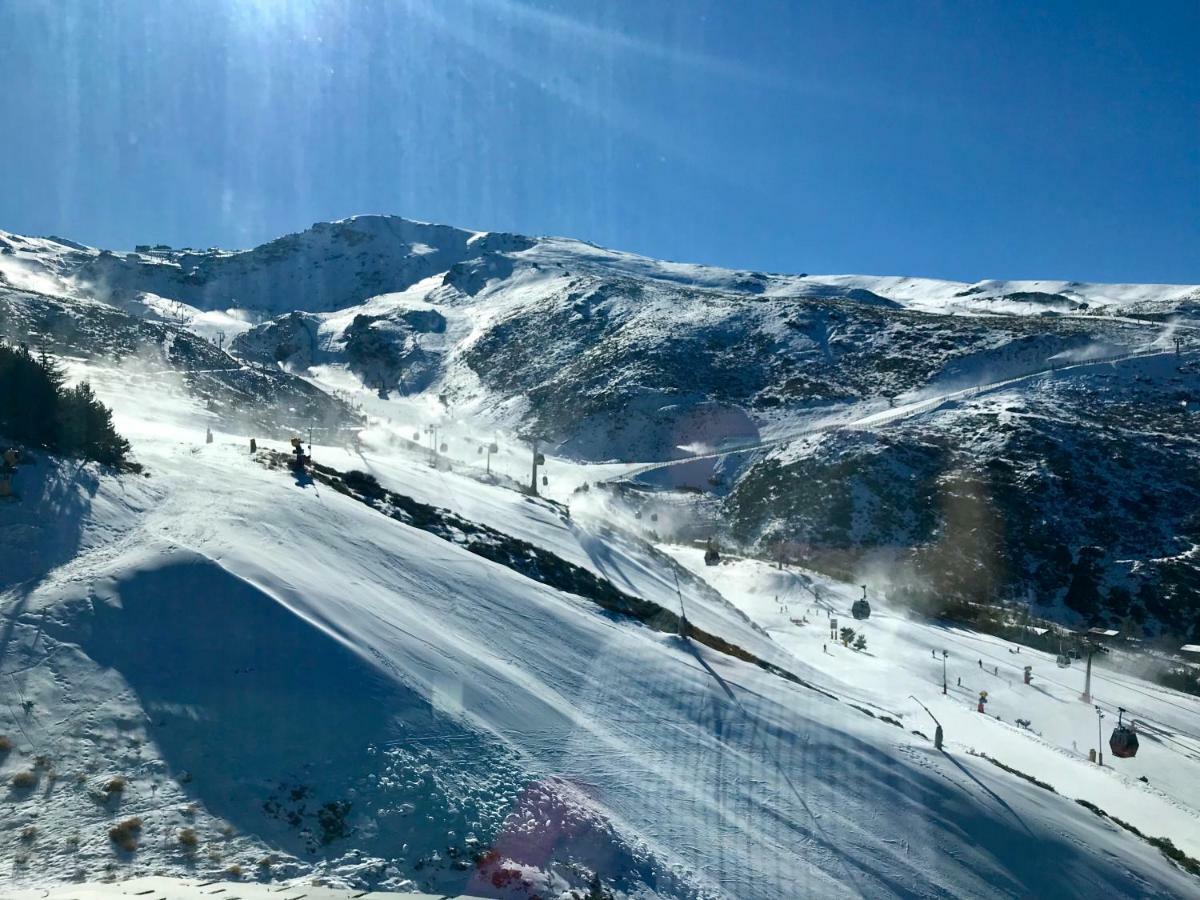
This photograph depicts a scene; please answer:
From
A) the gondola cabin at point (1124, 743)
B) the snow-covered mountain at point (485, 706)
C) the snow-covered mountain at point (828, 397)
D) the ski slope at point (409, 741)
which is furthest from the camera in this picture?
the snow-covered mountain at point (828, 397)

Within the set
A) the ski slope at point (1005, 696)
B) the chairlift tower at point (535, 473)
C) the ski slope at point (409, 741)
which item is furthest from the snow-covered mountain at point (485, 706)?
the chairlift tower at point (535, 473)

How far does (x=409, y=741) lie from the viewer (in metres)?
10.2

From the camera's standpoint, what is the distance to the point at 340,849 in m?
8.45

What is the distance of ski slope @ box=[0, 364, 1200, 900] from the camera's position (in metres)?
8.52

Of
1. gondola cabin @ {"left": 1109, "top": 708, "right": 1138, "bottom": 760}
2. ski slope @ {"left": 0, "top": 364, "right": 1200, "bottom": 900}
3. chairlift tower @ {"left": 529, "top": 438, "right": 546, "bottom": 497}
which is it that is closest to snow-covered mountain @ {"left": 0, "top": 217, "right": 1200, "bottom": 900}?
ski slope @ {"left": 0, "top": 364, "right": 1200, "bottom": 900}

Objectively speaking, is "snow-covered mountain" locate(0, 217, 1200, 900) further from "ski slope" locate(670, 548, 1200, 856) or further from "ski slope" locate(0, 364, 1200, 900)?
"ski slope" locate(670, 548, 1200, 856)

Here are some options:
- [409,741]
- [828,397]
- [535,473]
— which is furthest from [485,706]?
[828,397]

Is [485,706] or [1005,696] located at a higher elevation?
[485,706]

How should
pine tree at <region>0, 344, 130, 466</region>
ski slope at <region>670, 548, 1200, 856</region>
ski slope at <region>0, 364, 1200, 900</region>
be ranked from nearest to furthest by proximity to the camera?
ski slope at <region>0, 364, 1200, 900</region> → pine tree at <region>0, 344, 130, 466</region> → ski slope at <region>670, 548, 1200, 856</region>

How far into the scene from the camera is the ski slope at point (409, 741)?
27.9 feet

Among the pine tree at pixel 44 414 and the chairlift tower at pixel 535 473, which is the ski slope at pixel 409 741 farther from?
the chairlift tower at pixel 535 473

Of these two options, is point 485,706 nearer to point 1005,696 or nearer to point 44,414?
point 44,414

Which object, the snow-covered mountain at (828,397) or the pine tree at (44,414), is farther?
the snow-covered mountain at (828,397)

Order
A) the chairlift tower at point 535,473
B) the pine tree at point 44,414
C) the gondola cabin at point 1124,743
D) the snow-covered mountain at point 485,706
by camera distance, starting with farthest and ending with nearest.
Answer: the chairlift tower at point 535,473 → the gondola cabin at point 1124,743 → the pine tree at point 44,414 → the snow-covered mountain at point 485,706
